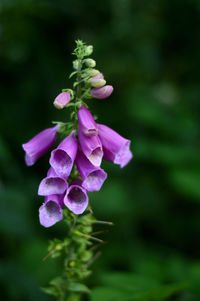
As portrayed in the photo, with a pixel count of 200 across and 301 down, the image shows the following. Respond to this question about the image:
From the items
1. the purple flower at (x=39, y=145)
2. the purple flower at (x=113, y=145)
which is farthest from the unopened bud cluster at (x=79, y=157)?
the purple flower at (x=39, y=145)

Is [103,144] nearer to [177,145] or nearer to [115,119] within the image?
[177,145]

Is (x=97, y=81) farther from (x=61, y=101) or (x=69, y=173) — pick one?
(x=69, y=173)

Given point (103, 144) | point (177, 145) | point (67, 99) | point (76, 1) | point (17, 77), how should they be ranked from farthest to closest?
point (76, 1) < point (17, 77) < point (177, 145) < point (103, 144) < point (67, 99)

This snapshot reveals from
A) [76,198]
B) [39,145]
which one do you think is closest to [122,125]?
[39,145]

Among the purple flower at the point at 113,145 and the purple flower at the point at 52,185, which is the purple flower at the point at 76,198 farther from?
the purple flower at the point at 113,145

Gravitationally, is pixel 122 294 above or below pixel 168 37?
below

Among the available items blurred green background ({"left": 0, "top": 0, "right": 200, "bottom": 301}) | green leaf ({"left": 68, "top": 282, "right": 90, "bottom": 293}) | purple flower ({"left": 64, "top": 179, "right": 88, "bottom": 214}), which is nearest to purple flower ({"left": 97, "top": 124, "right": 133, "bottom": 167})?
purple flower ({"left": 64, "top": 179, "right": 88, "bottom": 214})

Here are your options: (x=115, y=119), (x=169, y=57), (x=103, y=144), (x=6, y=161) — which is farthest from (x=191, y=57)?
(x=103, y=144)
